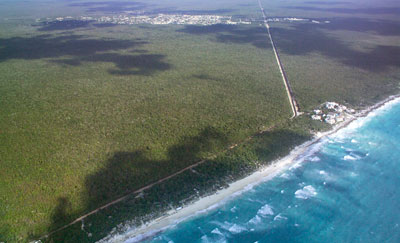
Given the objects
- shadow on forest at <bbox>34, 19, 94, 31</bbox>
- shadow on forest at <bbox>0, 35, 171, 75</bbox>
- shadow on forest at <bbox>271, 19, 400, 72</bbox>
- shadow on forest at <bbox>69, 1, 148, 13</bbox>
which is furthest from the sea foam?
shadow on forest at <bbox>69, 1, 148, 13</bbox>

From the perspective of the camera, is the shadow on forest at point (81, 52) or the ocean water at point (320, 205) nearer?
the ocean water at point (320, 205)

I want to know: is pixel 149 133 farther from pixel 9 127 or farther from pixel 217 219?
pixel 9 127

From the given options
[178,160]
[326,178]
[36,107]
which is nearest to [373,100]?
[326,178]

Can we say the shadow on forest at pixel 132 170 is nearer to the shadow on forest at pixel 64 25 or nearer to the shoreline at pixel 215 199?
the shoreline at pixel 215 199

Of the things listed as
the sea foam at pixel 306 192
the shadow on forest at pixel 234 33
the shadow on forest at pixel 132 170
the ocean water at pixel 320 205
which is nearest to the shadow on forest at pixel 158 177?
the shadow on forest at pixel 132 170

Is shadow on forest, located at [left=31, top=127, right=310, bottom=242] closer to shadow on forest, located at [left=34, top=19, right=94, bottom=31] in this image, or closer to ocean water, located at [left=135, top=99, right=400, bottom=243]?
ocean water, located at [left=135, top=99, right=400, bottom=243]

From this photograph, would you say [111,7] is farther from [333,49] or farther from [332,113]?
[332,113]

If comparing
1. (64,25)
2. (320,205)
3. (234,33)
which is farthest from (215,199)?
(64,25)
